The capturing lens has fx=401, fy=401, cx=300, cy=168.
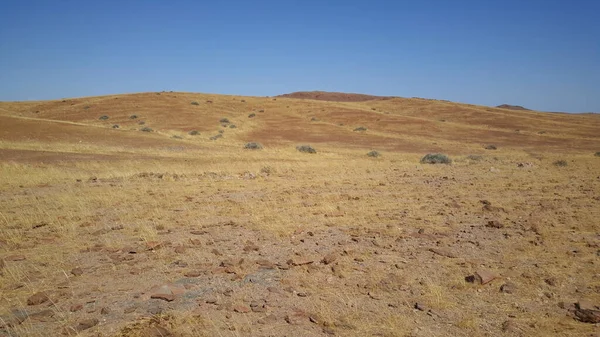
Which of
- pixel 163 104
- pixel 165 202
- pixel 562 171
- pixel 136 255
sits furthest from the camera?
pixel 163 104

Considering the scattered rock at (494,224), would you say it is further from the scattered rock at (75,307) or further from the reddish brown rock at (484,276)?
the scattered rock at (75,307)

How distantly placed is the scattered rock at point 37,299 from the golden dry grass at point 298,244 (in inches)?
5.0

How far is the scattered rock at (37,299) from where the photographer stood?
4711mm

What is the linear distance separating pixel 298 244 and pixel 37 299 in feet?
12.8

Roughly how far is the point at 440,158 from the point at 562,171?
5.91m

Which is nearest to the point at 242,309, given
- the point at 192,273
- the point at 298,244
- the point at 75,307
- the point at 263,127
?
the point at 192,273

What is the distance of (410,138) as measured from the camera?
40.5 metres

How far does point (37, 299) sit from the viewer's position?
4.75m

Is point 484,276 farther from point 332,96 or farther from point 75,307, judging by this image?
point 332,96

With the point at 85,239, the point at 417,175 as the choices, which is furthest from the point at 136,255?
the point at 417,175

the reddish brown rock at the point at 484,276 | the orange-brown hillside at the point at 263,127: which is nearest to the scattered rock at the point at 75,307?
the reddish brown rock at the point at 484,276

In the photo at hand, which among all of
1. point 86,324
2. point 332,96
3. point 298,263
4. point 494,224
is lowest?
point 86,324

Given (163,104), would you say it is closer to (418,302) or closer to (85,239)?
(85,239)

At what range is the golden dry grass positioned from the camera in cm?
454
